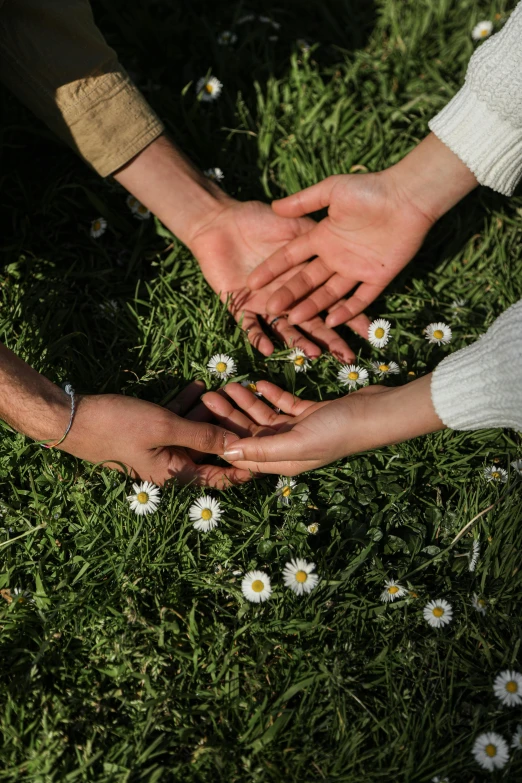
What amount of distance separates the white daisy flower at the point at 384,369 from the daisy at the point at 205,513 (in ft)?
2.45

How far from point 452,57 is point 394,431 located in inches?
83.8

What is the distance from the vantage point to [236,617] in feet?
6.64

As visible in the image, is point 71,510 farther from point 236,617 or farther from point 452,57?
point 452,57

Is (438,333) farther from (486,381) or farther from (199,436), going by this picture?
(199,436)

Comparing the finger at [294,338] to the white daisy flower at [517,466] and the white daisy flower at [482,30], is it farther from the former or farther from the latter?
the white daisy flower at [482,30]

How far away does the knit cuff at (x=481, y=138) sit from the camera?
232cm

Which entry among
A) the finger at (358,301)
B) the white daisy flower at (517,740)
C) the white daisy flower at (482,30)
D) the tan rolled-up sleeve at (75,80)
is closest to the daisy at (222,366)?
the finger at (358,301)

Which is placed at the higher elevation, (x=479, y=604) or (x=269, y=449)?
(x=269, y=449)

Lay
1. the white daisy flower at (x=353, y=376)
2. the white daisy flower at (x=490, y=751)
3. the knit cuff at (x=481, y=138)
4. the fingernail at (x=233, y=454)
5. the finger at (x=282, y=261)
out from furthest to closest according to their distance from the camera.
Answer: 1. the finger at (x=282, y=261)
2. the white daisy flower at (x=353, y=376)
3. the knit cuff at (x=481, y=138)
4. the fingernail at (x=233, y=454)
5. the white daisy flower at (x=490, y=751)

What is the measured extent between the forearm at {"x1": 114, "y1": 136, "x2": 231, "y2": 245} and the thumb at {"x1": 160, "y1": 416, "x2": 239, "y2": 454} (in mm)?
912

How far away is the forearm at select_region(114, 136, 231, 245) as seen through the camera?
2699mm

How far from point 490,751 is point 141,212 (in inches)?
87.6

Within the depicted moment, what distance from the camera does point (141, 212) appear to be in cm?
286

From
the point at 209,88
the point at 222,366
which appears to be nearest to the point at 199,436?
the point at 222,366
